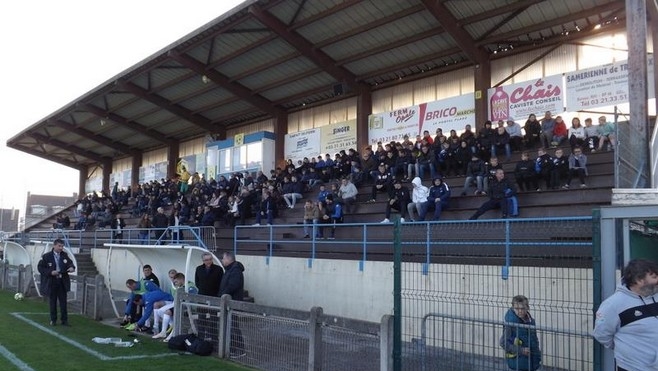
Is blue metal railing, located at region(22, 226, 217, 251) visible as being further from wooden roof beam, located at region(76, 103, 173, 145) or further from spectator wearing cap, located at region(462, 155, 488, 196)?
spectator wearing cap, located at region(462, 155, 488, 196)

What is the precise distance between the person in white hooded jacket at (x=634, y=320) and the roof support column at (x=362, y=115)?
20.9 m

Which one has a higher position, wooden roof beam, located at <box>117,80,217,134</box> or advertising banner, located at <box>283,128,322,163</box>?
wooden roof beam, located at <box>117,80,217,134</box>

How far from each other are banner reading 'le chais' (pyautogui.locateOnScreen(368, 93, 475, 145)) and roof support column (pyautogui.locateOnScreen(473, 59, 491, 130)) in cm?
32

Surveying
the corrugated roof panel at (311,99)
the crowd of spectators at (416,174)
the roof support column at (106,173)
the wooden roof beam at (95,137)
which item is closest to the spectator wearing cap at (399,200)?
the crowd of spectators at (416,174)

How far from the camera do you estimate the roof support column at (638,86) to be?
37.1 feet

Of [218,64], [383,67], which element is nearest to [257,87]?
[218,64]

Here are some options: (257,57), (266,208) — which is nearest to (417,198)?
(266,208)

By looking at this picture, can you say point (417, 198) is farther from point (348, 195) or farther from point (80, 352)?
point (80, 352)

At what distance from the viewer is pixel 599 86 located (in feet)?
59.4

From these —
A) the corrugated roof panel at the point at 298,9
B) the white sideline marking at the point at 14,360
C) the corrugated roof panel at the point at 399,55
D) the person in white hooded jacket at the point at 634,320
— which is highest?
the corrugated roof panel at the point at 298,9

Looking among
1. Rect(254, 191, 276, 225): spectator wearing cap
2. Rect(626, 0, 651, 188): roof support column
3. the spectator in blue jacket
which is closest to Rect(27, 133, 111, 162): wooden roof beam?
A: Rect(254, 191, 276, 225): spectator wearing cap

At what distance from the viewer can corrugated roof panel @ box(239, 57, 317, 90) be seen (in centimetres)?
2466

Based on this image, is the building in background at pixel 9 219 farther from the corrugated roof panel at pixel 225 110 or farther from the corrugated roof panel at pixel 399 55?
the corrugated roof panel at pixel 399 55

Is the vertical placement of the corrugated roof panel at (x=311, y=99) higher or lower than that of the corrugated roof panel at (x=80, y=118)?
lower
